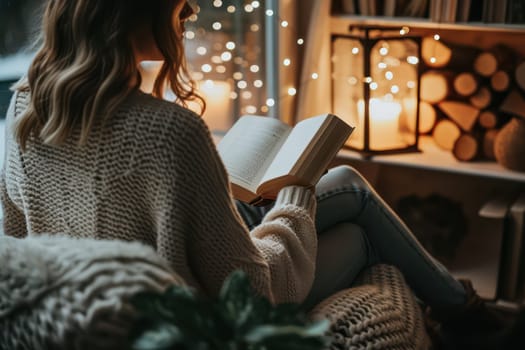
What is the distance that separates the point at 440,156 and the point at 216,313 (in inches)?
58.5

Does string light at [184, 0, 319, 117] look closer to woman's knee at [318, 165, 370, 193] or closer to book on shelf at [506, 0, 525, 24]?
book on shelf at [506, 0, 525, 24]

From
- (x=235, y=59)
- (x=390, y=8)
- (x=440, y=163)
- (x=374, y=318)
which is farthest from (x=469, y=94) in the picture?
(x=374, y=318)

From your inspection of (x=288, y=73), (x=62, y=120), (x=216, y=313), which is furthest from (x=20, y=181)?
(x=288, y=73)

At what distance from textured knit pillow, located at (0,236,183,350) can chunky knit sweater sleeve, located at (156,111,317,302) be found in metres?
0.16

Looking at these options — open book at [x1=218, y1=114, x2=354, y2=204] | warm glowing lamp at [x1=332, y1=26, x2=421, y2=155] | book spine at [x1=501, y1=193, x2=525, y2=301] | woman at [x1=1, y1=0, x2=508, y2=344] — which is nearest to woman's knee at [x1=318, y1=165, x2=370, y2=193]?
open book at [x1=218, y1=114, x2=354, y2=204]

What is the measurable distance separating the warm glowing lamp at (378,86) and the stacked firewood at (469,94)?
4.3 inches

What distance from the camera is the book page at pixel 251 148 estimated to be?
5.05 feet

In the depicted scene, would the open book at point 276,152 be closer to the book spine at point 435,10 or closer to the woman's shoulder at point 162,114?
the woman's shoulder at point 162,114

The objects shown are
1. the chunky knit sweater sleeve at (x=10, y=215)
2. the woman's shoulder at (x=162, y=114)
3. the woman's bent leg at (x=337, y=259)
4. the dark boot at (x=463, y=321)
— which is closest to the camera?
the woman's shoulder at (x=162, y=114)

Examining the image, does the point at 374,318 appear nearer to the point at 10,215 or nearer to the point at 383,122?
the point at 10,215

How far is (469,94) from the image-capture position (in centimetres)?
217

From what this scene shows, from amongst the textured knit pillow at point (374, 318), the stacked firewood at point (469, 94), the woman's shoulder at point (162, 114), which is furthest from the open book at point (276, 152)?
the stacked firewood at point (469, 94)

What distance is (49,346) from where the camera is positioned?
0.86m

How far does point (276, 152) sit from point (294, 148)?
97 millimetres
